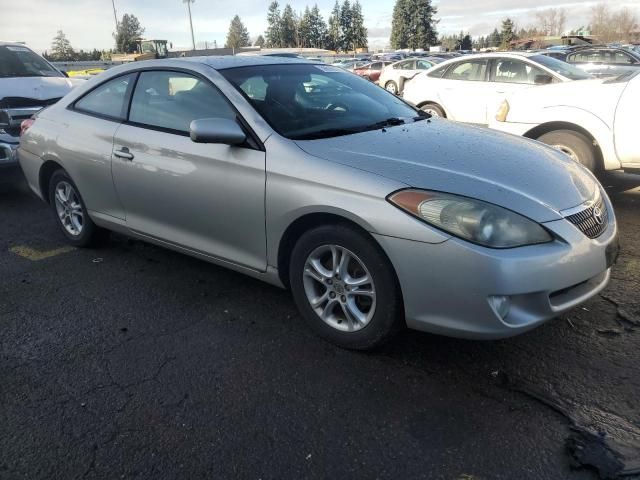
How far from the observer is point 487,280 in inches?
97.2

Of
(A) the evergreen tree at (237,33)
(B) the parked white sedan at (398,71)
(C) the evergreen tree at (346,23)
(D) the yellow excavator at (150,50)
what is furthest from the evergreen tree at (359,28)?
(B) the parked white sedan at (398,71)

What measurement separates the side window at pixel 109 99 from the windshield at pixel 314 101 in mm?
978

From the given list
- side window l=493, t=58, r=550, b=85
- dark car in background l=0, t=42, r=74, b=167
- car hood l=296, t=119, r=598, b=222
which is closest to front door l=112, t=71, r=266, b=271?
car hood l=296, t=119, r=598, b=222

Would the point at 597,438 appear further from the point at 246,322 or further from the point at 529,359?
the point at 246,322

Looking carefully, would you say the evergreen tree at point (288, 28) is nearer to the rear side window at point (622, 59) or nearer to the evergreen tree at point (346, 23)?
the evergreen tree at point (346, 23)

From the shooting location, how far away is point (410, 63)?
2334cm

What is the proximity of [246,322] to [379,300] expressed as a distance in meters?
1.01

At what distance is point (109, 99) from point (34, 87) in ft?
12.7

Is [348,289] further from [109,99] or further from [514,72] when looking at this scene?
[514,72]

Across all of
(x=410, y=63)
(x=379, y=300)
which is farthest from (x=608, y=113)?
(x=410, y=63)

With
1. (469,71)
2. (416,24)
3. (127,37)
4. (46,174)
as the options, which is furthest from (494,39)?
(46,174)

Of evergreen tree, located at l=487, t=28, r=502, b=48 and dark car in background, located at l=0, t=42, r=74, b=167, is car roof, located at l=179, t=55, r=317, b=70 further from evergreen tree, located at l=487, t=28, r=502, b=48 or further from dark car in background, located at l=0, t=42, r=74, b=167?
evergreen tree, located at l=487, t=28, r=502, b=48

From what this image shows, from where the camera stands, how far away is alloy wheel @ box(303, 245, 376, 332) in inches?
114

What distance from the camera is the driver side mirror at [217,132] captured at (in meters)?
3.15
